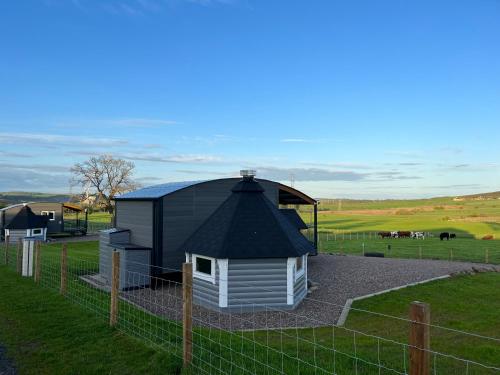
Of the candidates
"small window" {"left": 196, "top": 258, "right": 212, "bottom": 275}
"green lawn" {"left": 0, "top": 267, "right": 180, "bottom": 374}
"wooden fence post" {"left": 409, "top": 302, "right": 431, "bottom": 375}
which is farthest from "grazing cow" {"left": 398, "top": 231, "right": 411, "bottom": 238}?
"wooden fence post" {"left": 409, "top": 302, "right": 431, "bottom": 375}

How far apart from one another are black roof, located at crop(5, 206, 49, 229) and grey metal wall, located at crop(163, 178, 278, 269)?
27.6m

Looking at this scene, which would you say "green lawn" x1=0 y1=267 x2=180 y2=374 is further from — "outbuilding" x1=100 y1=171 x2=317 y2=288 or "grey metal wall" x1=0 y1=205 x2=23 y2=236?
"grey metal wall" x1=0 y1=205 x2=23 y2=236

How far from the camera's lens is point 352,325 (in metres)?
12.5

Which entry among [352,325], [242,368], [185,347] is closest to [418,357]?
[242,368]

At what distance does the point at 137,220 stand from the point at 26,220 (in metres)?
25.7

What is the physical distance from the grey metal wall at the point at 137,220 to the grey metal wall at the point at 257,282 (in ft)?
19.1

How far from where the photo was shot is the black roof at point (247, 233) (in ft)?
47.8

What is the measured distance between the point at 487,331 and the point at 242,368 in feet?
28.0

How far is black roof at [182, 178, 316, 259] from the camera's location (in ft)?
47.8

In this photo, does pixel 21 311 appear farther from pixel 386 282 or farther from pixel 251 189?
pixel 386 282

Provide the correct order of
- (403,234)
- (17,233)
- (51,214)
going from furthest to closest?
(403,234) → (51,214) → (17,233)

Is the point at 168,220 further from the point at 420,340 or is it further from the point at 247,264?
the point at 420,340

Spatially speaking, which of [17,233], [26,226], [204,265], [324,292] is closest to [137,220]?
[204,265]

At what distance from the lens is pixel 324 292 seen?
17.3 meters
